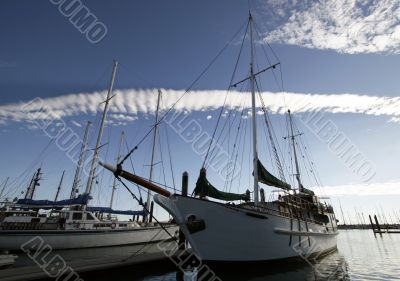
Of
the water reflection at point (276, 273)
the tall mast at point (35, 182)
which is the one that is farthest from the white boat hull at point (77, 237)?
the tall mast at point (35, 182)

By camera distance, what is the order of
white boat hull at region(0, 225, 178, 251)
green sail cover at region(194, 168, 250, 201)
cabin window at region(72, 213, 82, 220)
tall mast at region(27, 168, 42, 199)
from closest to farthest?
green sail cover at region(194, 168, 250, 201), white boat hull at region(0, 225, 178, 251), cabin window at region(72, 213, 82, 220), tall mast at region(27, 168, 42, 199)

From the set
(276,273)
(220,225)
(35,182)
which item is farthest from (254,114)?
(35,182)

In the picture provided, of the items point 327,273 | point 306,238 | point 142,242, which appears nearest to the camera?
point 327,273

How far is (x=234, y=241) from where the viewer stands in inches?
446

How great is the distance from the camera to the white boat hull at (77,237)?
53.4ft

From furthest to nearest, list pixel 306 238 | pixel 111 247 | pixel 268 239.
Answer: pixel 111 247
pixel 306 238
pixel 268 239

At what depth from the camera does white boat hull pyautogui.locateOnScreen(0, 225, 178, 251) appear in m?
16.3

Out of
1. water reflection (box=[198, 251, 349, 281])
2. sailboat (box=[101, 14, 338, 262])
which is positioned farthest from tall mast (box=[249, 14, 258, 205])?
water reflection (box=[198, 251, 349, 281])

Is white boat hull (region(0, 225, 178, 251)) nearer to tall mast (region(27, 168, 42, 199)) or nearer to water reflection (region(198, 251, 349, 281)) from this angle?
water reflection (region(198, 251, 349, 281))

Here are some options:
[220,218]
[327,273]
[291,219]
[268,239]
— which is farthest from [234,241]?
[327,273]

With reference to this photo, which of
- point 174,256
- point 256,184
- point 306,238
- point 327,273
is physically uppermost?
point 256,184

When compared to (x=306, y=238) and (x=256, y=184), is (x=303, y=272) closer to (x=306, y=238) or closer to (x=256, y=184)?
(x=306, y=238)

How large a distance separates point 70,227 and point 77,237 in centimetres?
103

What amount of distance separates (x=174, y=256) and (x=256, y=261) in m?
5.18
